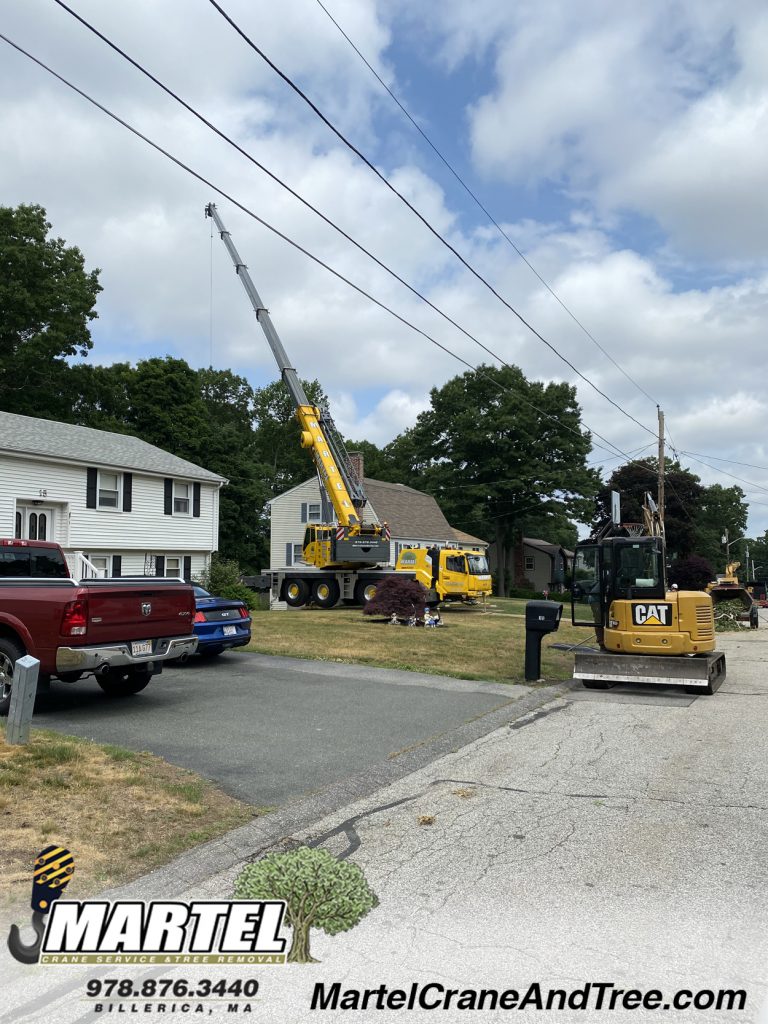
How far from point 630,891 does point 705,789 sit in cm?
251

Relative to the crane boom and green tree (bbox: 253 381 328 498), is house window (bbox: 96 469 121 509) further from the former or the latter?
green tree (bbox: 253 381 328 498)

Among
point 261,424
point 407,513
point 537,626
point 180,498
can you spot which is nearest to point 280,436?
point 261,424

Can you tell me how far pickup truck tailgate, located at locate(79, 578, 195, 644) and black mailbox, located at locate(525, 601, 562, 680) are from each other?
5.54m

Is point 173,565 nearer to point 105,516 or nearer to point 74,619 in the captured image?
point 105,516

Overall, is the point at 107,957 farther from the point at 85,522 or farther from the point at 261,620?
the point at 85,522

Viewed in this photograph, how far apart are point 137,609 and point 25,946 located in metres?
5.55

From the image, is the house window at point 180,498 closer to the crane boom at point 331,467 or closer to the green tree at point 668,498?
the crane boom at point 331,467

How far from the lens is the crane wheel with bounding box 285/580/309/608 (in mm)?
31062

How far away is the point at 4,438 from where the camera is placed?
2436 cm

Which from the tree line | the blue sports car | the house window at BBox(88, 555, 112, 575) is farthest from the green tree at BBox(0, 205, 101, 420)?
the blue sports car

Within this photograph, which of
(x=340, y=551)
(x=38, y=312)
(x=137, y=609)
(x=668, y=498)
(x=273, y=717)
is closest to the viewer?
(x=137, y=609)

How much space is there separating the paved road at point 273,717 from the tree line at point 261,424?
30.0 meters

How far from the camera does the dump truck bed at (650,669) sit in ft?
39.1

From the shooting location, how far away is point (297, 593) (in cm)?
3116
